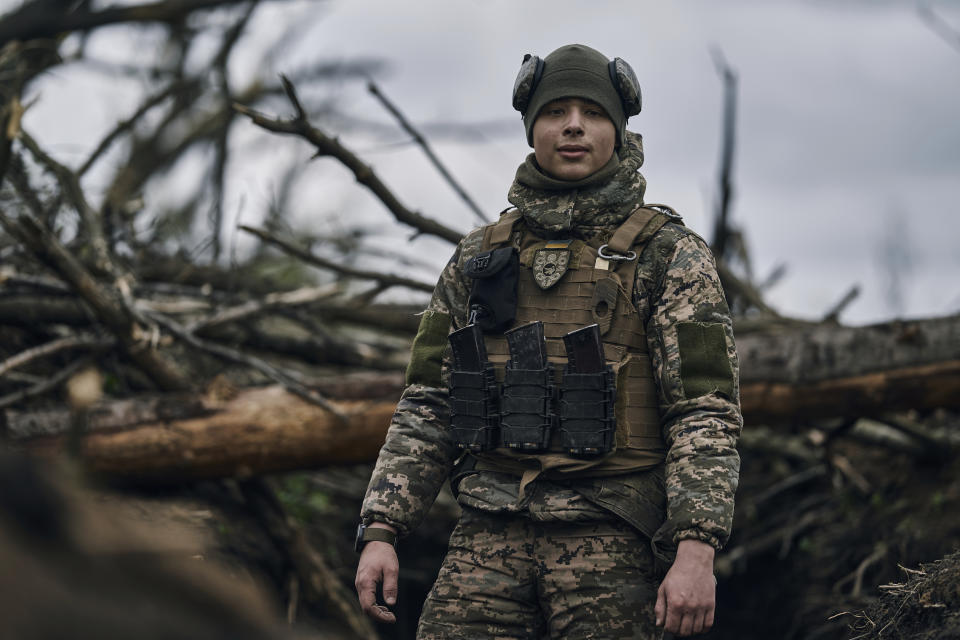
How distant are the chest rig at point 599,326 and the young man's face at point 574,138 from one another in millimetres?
202

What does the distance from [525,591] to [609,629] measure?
0.82ft

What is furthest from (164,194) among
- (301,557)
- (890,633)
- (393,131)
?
(890,633)

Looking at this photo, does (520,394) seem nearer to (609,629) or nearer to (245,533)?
(609,629)

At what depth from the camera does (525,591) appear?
98.6 inches

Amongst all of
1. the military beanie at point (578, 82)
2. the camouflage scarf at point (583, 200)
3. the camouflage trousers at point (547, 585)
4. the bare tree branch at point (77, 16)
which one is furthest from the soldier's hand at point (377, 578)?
the bare tree branch at point (77, 16)

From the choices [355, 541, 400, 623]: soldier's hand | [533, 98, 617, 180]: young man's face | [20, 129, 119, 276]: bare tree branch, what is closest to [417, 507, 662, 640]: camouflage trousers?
[355, 541, 400, 623]: soldier's hand

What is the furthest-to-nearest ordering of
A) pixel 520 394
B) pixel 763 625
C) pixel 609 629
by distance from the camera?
pixel 763 625, pixel 520 394, pixel 609 629

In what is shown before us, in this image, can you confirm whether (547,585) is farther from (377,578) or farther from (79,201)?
(79,201)

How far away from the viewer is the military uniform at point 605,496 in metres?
2.40

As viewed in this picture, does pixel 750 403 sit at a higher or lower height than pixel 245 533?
higher

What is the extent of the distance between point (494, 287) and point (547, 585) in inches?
33.0

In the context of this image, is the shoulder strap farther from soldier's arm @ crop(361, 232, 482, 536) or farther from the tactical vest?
soldier's arm @ crop(361, 232, 482, 536)

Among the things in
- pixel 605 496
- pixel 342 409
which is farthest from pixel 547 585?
pixel 342 409

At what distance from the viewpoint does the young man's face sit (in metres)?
2.70
